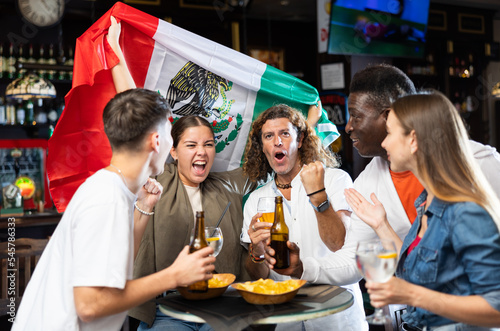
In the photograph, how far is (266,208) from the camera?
203 centimetres

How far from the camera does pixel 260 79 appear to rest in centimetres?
287

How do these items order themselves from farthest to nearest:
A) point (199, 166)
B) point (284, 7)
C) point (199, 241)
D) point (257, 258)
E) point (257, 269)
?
1. point (284, 7)
2. point (199, 166)
3. point (257, 269)
4. point (257, 258)
5. point (199, 241)

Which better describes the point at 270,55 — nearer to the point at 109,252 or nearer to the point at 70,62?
the point at 70,62

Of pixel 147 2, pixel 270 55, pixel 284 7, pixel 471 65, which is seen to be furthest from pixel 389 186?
pixel 471 65

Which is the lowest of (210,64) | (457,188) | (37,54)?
(457,188)

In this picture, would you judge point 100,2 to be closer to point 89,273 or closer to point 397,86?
point 397,86

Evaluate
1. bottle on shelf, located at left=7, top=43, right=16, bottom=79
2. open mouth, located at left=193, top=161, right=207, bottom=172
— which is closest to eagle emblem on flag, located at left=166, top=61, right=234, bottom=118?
open mouth, located at left=193, top=161, right=207, bottom=172

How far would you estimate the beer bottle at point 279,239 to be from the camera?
2.02 m

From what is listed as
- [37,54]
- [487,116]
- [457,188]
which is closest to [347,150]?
[487,116]

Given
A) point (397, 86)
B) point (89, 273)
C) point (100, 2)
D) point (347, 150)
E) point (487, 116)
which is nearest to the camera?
point (89, 273)

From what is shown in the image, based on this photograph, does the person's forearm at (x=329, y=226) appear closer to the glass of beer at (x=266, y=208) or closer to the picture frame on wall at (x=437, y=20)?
the glass of beer at (x=266, y=208)

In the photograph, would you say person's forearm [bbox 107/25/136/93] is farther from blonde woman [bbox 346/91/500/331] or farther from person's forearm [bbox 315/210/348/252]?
blonde woman [bbox 346/91/500/331]

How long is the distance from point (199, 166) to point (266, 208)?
2.06ft

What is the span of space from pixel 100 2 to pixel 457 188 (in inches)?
Result: 199
